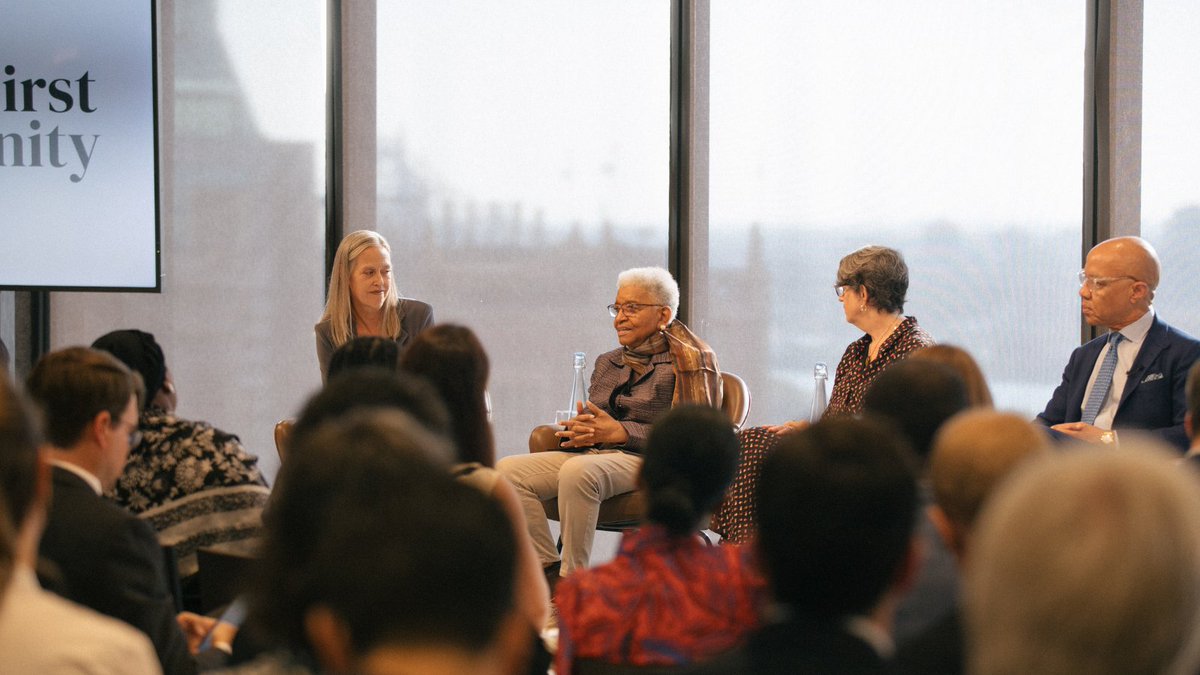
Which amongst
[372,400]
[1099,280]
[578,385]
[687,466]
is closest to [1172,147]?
[1099,280]

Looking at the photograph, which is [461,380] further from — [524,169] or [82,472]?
[524,169]

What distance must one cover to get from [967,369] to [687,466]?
1.02m

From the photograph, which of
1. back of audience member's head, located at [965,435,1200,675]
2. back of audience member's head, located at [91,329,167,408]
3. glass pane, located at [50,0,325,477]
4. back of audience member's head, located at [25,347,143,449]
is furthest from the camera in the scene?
glass pane, located at [50,0,325,477]

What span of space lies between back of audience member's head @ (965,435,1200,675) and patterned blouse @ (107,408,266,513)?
2.29 metres

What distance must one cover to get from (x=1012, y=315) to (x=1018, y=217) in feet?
1.61

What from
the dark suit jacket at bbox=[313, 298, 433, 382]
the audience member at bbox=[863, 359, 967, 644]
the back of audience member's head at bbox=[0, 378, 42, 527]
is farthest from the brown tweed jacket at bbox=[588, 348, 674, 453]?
the back of audience member's head at bbox=[0, 378, 42, 527]

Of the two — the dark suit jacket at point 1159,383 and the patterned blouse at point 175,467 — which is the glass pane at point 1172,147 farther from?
the patterned blouse at point 175,467

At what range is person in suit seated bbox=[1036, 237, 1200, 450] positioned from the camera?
14.2 ft

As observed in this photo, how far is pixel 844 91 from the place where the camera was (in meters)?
5.89

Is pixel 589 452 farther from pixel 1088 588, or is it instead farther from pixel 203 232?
pixel 1088 588

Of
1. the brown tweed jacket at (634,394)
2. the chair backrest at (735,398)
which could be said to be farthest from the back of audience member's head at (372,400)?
Result: the chair backrest at (735,398)

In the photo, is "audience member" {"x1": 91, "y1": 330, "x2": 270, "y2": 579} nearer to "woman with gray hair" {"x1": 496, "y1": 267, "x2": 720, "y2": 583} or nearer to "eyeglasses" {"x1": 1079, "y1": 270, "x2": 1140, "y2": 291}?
"woman with gray hair" {"x1": 496, "y1": 267, "x2": 720, "y2": 583}

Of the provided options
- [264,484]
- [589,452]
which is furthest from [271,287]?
[264,484]

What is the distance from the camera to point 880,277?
452 centimetres
